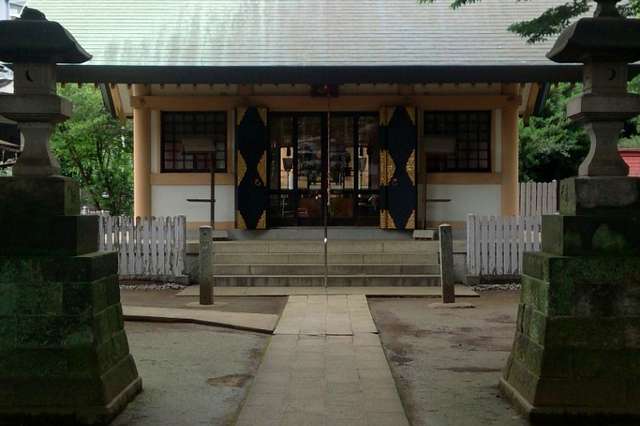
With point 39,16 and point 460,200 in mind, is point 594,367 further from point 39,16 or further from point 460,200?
point 460,200

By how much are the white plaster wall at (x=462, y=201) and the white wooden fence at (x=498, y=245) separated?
9.85ft

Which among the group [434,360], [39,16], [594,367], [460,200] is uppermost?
[39,16]

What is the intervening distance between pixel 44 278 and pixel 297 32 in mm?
12873

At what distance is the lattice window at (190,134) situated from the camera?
1678cm

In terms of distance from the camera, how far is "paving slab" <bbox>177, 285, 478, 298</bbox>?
1241 centimetres

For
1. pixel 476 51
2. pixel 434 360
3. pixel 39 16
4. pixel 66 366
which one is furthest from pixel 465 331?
pixel 476 51

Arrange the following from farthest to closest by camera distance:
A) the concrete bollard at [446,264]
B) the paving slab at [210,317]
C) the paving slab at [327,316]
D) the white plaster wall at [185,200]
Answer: the white plaster wall at [185,200] < the concrete bollard at [446,264] < the paving slab at [210,317] < the paving slab at [327,316]

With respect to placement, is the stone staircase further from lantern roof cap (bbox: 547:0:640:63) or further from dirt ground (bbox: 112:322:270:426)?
lantern roof cap (bbox: 547:0:640:63)

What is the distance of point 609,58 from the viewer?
531 cm

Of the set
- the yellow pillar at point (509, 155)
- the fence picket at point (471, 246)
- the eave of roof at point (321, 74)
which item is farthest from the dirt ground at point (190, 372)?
the yellow pillar at point (509, 155)

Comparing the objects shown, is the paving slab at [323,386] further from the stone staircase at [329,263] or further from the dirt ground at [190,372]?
the stone staircase at [329,263]

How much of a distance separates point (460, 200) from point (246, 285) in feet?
19.3

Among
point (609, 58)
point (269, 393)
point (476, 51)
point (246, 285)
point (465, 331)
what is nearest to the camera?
point (609, 58)

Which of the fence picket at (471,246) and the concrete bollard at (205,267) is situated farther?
the fence picket at (471,246)
